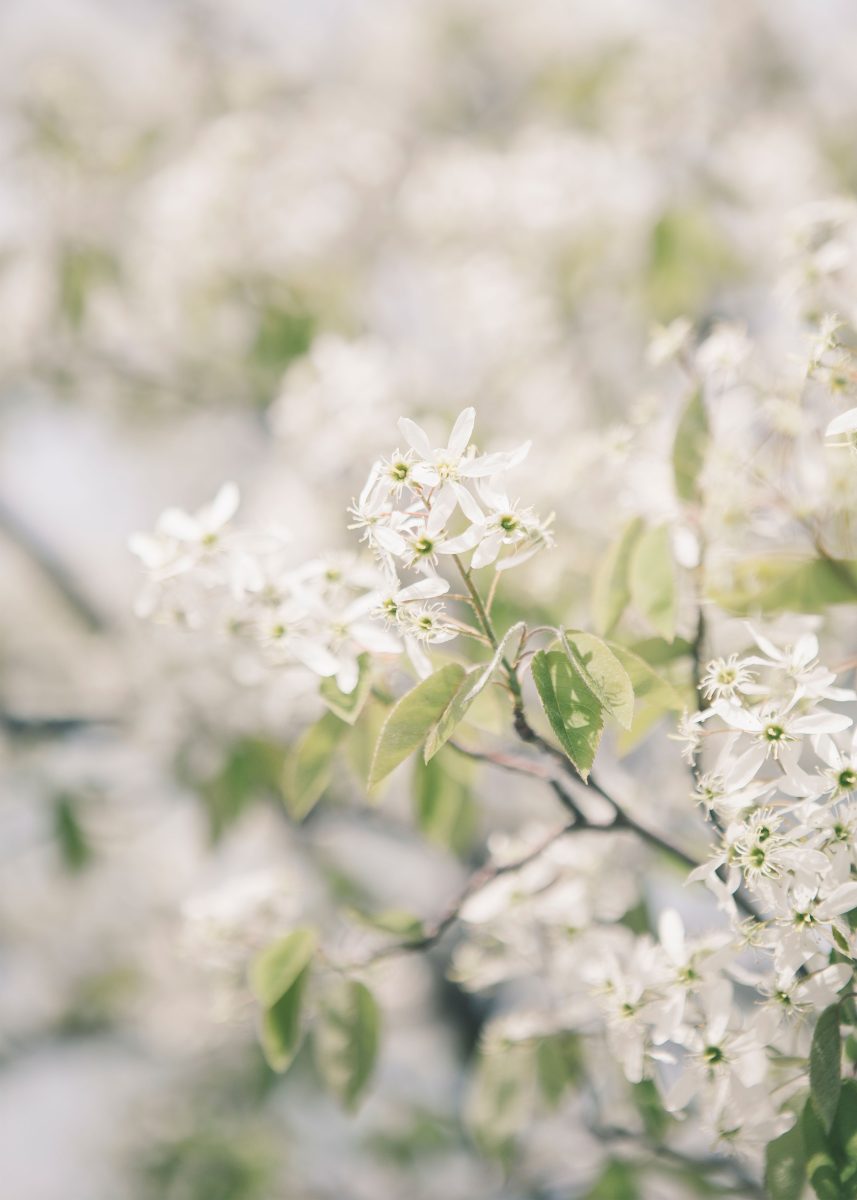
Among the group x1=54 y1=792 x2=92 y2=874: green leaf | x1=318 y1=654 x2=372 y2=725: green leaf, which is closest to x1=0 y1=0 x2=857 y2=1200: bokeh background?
x1=54 y1=792 x2=92 y2=874: green leaf

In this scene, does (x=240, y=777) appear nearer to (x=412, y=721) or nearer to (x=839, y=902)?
(x=412, y=721)

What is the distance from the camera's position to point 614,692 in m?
1.11


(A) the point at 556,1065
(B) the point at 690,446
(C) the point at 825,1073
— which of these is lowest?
(A) the point at 556,1065

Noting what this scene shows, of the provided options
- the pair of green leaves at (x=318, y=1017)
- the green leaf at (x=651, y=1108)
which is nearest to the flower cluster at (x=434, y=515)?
the pair of green leaves at (x=318, y=1017)

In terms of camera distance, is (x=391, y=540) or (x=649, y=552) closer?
(x=391, y=540)

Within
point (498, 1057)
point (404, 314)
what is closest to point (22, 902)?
point (404, 314)

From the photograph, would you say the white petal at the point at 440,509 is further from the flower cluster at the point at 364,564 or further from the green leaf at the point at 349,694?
the green leaf at the point at 349,694

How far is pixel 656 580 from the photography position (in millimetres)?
1510

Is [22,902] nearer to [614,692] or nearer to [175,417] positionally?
[175,417]

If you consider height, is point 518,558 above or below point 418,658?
above

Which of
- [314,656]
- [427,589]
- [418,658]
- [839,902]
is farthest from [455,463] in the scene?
[839,902]

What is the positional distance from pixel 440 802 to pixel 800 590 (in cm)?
71

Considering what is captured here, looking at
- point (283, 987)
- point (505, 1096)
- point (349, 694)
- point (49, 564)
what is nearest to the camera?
point (349, 694)

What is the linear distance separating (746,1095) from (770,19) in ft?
19.4
